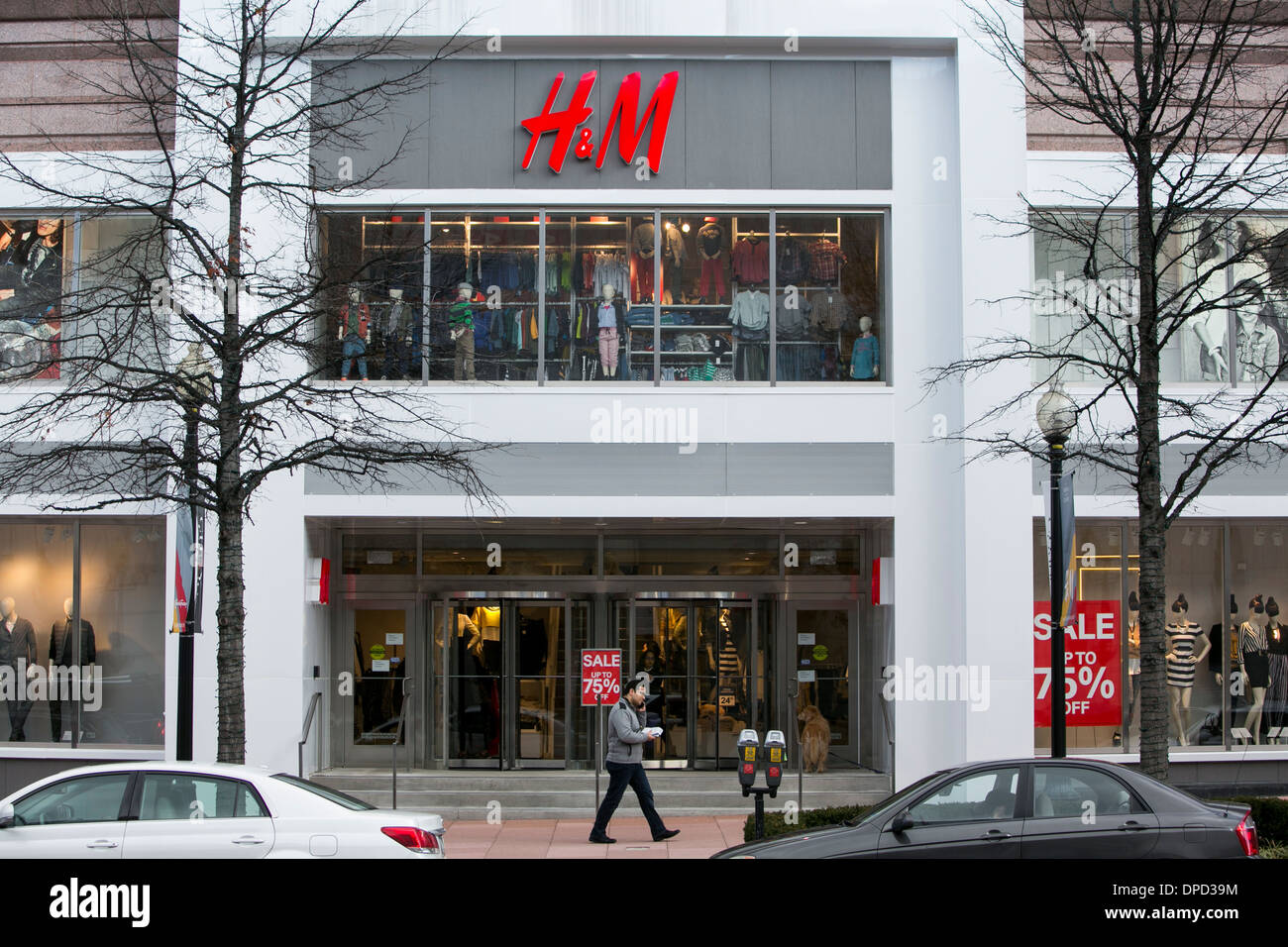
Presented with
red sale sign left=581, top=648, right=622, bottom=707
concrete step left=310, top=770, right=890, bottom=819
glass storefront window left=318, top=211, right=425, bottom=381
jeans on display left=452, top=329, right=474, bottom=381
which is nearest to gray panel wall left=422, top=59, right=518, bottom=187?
glass storefront window left=318, top=211, right=425, bottom=381

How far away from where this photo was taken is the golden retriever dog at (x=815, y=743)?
1716cm

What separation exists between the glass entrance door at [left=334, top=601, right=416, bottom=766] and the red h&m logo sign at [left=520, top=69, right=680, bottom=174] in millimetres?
6959

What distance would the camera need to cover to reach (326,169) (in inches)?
640

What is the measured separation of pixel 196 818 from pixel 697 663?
1015 centimetres

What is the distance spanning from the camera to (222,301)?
1155 cm

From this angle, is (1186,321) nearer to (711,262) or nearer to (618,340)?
(711,262)

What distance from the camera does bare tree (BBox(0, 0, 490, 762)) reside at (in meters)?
11.4

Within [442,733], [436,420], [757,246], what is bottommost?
[442,733]

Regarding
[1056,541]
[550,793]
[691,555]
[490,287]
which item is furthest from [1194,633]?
[490,287]

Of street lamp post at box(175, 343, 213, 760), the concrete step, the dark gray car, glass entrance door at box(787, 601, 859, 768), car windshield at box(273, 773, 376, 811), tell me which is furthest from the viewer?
glass entrance door at box(787, 601, 859, 768)

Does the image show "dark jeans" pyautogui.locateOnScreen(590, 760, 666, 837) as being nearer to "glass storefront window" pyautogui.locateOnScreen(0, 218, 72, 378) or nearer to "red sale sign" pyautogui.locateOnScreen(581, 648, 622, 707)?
"red sale sign" pyautogui.locateOnScreen(581, 648, 622, 707)
